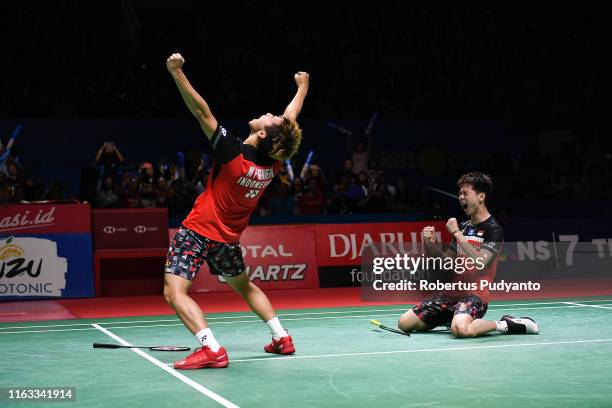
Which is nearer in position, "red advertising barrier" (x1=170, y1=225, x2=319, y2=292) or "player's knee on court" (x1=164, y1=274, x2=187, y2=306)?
"player's knee on court" (x1=164, y1=274, x2=187, y2=306)

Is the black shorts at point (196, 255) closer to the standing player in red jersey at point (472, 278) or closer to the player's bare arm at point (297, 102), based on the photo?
the player's bare arm at point (297, 102)

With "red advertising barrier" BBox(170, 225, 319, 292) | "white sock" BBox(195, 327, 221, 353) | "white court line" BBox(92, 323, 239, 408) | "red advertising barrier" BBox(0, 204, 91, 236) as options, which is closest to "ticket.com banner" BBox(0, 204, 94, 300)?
"red advertising barrier" BBox(0, 204, 91, 236)

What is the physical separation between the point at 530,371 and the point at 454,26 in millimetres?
19659

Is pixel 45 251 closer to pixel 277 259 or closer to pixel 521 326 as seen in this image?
pixel 277 259

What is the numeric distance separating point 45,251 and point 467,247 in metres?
8.01

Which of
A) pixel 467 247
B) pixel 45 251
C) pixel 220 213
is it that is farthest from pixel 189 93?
pixel 45 251

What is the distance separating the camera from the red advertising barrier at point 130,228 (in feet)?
49.6

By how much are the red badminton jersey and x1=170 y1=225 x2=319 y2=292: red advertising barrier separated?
25.3 feet

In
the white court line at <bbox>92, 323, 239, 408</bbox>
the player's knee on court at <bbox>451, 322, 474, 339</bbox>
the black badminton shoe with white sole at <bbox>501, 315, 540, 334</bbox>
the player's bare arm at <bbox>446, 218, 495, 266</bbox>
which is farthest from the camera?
the black badminton shoe with white sole at <bbox>501, 315, 540, 334</bbox>

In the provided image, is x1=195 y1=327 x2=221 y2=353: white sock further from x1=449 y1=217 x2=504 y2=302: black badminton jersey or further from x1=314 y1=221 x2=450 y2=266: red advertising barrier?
x1=314 y1=221 x2=450 y2=266: red advertising barrier

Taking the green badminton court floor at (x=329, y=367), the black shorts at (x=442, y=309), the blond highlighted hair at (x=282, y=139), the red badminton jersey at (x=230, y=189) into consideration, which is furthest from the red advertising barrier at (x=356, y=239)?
the blond highlighted hair at (x=282, y=139)

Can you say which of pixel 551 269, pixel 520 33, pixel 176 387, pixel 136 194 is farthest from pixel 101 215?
pixel 520 33

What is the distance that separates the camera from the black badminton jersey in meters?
8.94

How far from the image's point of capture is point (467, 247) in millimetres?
8719
